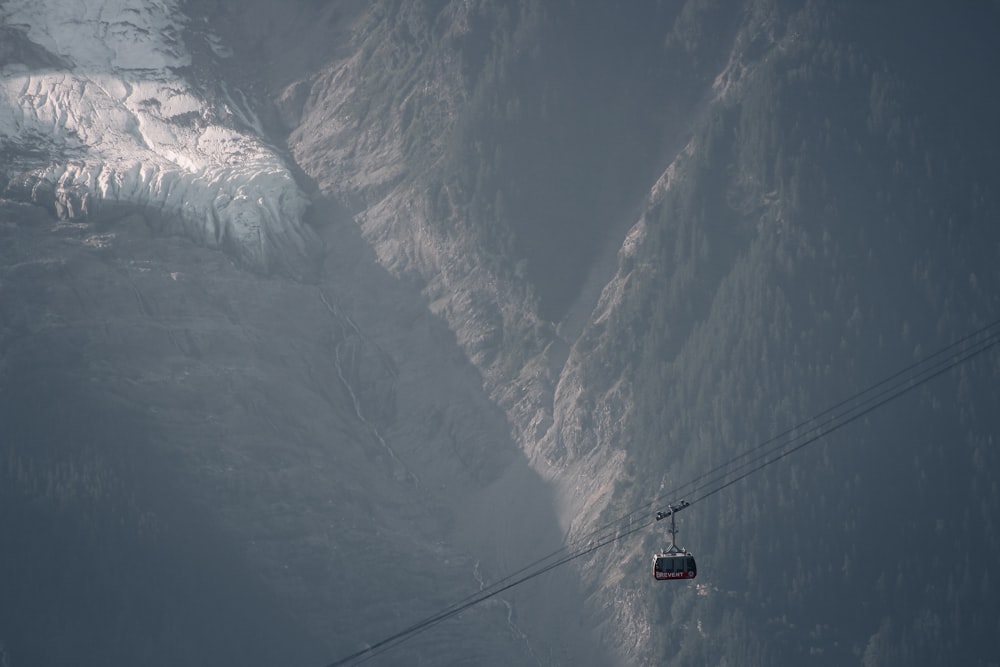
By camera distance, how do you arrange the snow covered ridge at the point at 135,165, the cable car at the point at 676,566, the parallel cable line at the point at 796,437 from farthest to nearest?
the snow covered ridge at the point at 135,165, the parallel cable line at the point at 796,437, the cable car at the point at 676,566

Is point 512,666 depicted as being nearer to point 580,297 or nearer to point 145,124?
point 580,297

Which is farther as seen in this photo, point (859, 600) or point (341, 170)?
point (341, 170)

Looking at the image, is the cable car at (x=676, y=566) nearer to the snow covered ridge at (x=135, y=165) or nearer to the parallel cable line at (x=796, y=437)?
the parallel cable line at (x=796, y=437)

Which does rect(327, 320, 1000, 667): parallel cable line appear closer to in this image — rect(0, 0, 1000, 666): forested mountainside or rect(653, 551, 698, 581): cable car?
rect(0, 0, 1000, 666): forested mountainside

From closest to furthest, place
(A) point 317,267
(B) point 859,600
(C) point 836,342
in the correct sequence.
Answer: (B) point 859,600
(C) point 836,342
(A) point 317,267

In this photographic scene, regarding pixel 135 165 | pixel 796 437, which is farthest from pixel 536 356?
pixel 135 165

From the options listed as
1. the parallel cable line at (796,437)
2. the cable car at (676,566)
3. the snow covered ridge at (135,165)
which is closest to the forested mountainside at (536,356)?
the snow covered ridge at (135,165)

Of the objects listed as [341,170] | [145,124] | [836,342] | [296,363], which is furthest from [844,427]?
[145,124]

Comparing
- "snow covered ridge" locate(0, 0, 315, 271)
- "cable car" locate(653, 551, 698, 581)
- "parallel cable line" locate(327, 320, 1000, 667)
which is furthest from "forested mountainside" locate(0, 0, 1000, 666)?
"cable car" locate(653, 551, 698, 581)
